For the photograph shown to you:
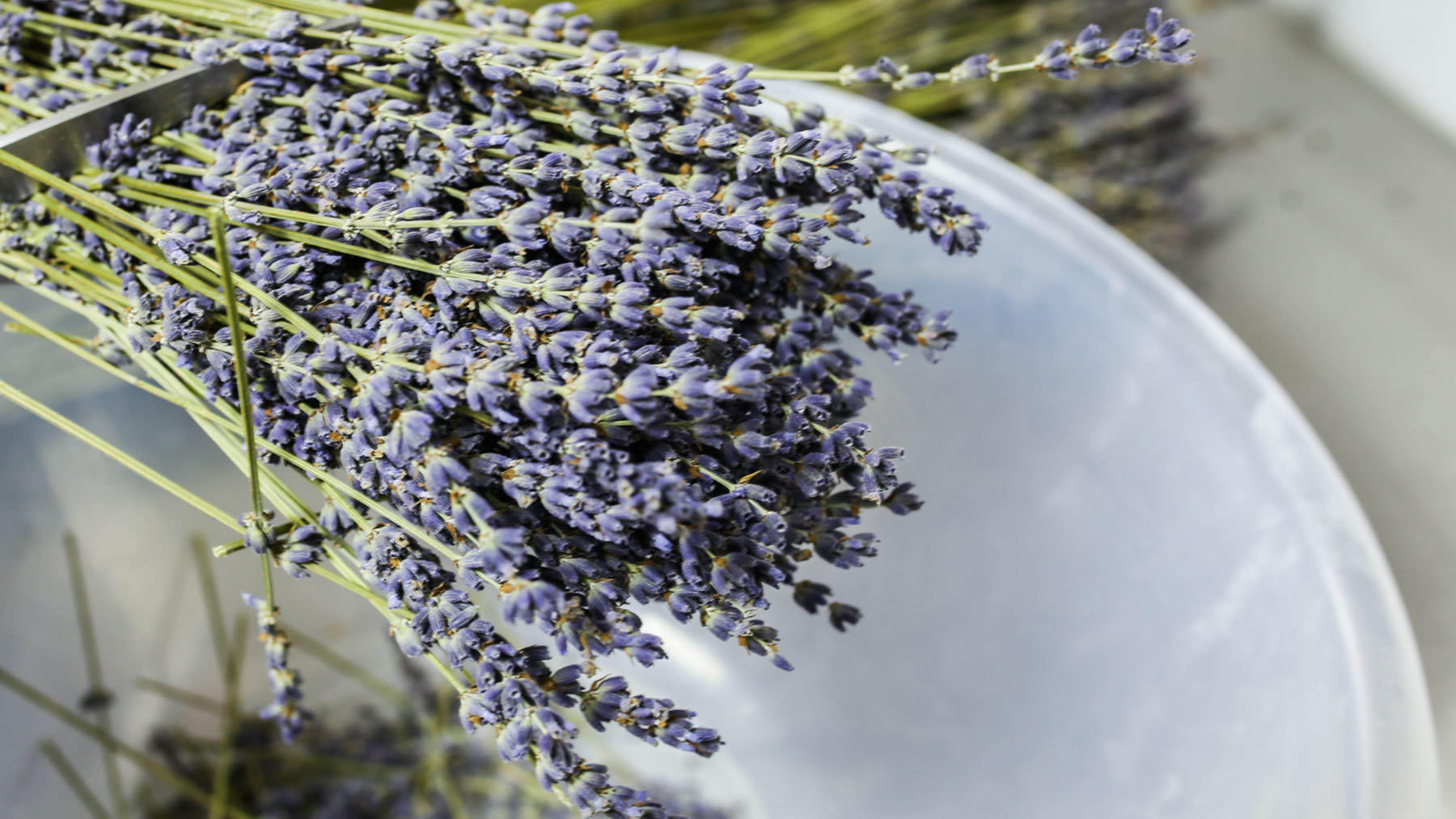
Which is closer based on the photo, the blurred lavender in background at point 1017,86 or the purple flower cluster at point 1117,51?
the purple flower cluster at point 1117,51

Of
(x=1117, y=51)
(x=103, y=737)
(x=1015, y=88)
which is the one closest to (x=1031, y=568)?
(x=1117, y=51)

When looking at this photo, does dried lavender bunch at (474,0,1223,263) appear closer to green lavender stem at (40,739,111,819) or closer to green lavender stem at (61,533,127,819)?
green lavender stem at (61,533,127,819)

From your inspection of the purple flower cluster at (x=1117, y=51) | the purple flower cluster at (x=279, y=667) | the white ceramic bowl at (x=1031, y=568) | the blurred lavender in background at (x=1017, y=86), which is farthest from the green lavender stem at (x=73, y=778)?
→ the purple flower cluster at (x=1117, y=51)

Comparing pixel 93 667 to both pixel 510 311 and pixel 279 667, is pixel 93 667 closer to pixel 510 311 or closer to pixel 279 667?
pixel 279 667

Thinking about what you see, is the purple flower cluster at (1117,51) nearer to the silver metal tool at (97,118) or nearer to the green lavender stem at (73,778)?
the silver metal tool at (97,118)

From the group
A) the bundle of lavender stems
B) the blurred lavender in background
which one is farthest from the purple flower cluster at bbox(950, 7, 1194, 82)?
the blurred lavender in background

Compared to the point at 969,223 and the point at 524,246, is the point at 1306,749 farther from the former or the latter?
the point at 524,246

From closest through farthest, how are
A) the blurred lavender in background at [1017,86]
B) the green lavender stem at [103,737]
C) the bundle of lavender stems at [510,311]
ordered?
the bundle of lavender stems at [510,311] → the green lavender stem at [103,737] → the blurred lavender in background at [1017,86]
